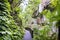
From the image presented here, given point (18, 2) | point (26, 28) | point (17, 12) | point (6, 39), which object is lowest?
point (26, 28)

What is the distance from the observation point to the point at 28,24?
969cm

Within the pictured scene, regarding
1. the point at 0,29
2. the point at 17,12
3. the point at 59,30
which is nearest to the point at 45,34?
the point at 59,30

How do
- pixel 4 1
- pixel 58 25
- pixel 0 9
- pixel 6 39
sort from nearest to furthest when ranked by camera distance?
1. pixel 58 25
2. pixel 6 39
3. pixel 0 9
4. pixel 4 1

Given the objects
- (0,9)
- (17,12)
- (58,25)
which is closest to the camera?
(58,25)

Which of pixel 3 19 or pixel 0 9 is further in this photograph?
pixel 0 9

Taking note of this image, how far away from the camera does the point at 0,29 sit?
5.97 meters

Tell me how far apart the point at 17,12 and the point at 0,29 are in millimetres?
3496

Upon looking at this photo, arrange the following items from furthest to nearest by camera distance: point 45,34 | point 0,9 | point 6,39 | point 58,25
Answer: point 0,9 < point 6,39 < point 45,34 < point 58,25

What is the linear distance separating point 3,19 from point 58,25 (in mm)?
5121

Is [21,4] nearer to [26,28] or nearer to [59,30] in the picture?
[26,28]

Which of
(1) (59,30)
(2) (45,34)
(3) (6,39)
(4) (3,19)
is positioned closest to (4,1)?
(4) (3,19)

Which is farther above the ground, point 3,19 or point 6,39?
point 3,19

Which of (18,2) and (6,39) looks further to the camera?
(18,2)

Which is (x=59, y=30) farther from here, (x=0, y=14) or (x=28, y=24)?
(x=28, y=24)
